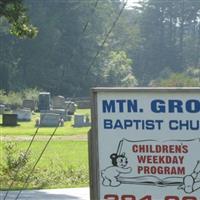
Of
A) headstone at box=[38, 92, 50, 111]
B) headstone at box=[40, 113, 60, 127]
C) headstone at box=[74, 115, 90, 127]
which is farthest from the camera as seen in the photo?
headstone at box=[38, 92, 50, 111]

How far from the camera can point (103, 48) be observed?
287 feet

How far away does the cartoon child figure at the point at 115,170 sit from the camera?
15.5 feet

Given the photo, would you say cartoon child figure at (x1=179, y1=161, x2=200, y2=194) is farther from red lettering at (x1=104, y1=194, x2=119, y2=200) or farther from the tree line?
the tree line

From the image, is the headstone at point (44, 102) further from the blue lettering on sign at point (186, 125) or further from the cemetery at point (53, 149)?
the blue lettering on sign at point (186, 125)

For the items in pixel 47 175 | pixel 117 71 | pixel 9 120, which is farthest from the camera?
pixel 117 71

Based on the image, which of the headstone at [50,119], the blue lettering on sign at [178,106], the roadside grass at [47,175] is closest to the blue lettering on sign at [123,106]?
the blue lettering on sign at [178,106]

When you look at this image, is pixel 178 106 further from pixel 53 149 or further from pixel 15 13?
pixel 53 149

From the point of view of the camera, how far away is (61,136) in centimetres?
3538

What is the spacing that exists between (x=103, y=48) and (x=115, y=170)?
83002 mm

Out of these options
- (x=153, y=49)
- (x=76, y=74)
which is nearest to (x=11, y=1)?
(x=76, y=74)

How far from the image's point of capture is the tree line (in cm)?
9000

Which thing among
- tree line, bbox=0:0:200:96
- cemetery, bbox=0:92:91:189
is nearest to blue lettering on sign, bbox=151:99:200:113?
cemetery, bbox=0:92:91:189

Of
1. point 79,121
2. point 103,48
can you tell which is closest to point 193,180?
point 79,121

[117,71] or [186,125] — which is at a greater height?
[186,125]
